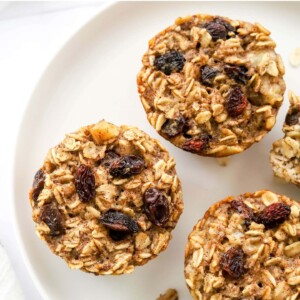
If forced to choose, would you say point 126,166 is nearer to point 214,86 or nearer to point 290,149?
point 214,86

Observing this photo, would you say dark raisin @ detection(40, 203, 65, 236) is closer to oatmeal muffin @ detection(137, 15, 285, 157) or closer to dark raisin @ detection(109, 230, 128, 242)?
dark raisin @ detection(109, 230, 128, 242)

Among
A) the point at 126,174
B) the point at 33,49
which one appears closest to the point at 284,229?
the point at 126,174

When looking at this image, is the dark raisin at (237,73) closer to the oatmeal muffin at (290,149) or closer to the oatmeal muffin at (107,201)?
the oatmeal muffin at (290,149)

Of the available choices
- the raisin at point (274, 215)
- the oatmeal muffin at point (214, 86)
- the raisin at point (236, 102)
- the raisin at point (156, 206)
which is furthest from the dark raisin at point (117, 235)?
the raisin at point (236, 102)

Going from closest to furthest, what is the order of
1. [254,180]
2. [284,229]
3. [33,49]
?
[284,229] → [254,180] → [33,49]

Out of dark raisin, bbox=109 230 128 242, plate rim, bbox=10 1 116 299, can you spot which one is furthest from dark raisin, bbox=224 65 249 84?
dark raisin, bbox=109 230 128 242

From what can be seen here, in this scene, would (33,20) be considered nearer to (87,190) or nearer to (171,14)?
(171,14)
